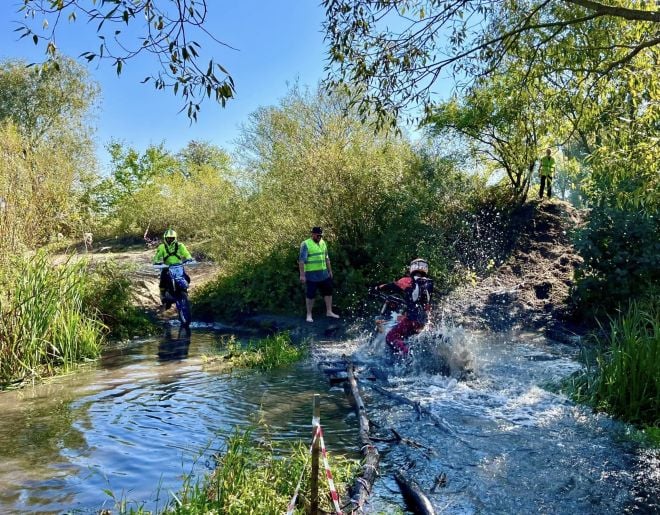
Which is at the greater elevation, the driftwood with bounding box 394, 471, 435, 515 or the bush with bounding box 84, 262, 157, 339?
the bush with bounding box 84, 262, 157, 339

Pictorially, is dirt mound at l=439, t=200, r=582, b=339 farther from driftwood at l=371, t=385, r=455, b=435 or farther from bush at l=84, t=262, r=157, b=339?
bush at l=84, t=262, r=157, b=339

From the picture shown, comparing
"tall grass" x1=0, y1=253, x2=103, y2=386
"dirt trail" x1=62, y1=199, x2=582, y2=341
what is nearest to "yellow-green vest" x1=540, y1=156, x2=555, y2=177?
"dirt trail" x1=62, y1=199, x2=582, y2=341

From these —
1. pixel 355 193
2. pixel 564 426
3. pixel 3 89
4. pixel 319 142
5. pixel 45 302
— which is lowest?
pixel 564 426

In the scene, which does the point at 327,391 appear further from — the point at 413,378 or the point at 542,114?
the point at 542,114

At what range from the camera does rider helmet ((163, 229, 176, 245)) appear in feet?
42.4

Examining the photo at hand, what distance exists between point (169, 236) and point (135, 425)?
670 cm

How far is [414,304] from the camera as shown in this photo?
9.25 m

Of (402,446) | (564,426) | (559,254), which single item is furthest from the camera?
(559,254)

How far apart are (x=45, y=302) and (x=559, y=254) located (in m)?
13.4

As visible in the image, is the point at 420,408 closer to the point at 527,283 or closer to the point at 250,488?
the point at 250,488

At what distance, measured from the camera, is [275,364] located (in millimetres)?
10000

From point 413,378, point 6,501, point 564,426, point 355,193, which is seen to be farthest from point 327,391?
point 355,193

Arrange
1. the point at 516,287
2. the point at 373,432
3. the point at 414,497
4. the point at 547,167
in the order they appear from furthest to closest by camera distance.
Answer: the point at 547,167 < the point at 516,287 < the point at 373,432 < the point at 414,497

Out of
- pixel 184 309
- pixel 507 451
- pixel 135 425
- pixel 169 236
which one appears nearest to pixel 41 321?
pixel 135 425
